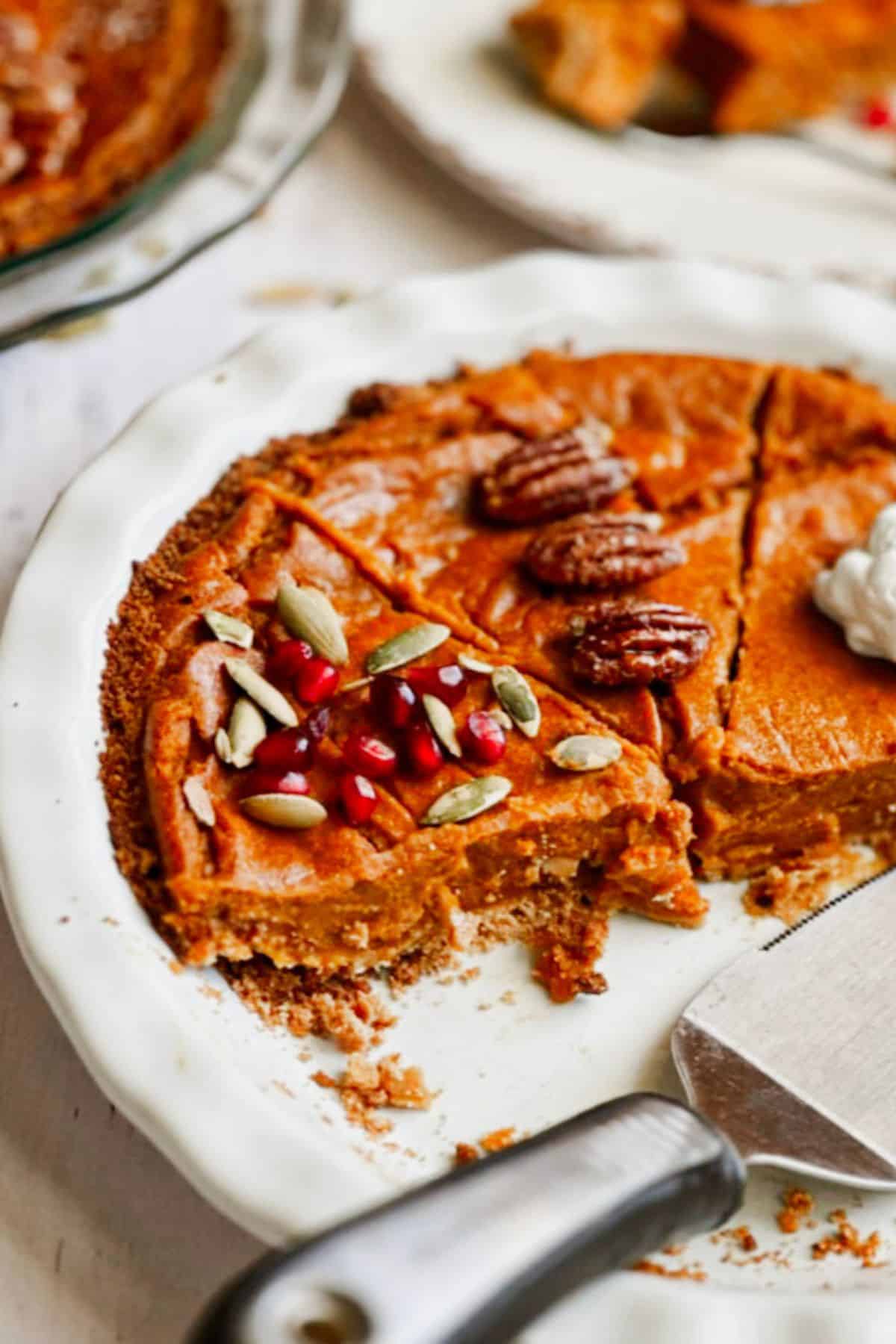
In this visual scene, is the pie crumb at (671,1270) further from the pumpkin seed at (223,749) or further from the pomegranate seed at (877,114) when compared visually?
the pomegranate seed at (877,114)

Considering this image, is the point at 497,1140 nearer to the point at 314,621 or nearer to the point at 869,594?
the point at 314,621

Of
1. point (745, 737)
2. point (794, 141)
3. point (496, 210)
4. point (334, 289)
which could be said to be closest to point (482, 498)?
point (745, 737)

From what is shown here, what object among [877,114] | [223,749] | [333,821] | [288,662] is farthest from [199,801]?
[877,114]

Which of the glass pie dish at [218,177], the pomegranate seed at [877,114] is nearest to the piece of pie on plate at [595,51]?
the glass pie dish at [218,177]

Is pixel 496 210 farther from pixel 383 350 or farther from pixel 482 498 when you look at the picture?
pixel 482 498

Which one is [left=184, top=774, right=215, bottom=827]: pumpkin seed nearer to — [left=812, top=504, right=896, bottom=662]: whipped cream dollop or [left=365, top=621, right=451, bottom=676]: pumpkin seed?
[left=365, top=621, right=451, bottom=676]: pumpkin seed

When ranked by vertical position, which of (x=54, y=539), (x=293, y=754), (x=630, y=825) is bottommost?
(x=630, y=825)
